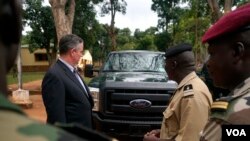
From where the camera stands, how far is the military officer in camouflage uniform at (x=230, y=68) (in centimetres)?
173

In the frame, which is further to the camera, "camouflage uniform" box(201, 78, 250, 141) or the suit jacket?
the suit jacket

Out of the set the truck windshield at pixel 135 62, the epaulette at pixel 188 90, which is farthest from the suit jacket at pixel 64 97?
the truck windshield at pixel 135 62

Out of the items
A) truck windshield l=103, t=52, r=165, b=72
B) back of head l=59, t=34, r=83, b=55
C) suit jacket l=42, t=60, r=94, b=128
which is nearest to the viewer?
suit jacket l=42, t=60, r=94, b=128

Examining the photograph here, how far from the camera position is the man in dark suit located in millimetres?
3883

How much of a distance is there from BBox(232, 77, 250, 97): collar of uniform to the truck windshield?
6367 millimetres

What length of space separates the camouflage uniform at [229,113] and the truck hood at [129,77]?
18.4 feet

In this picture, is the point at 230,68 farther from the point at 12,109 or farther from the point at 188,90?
the point at 12,109

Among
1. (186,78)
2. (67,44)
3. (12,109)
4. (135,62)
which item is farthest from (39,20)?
(12,109)

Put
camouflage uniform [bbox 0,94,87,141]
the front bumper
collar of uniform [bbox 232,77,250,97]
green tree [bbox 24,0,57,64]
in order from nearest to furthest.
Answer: camouflage uniform [bbox 0,94,87,141] → collar of uniform [bbox 232,77,250,97] → the front bumper → green tree [bbox 24,0,57,64]

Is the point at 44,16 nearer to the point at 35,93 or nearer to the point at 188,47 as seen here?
the point at 35,93

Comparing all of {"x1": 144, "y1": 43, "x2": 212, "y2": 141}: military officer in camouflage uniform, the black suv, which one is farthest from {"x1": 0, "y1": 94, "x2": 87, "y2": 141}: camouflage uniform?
the black suv

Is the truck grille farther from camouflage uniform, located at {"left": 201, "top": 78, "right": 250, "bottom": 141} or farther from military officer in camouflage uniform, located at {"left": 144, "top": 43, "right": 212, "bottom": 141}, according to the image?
camouflage uniform, located at {"left": 201, "top": 78, "right": 250, "bottom": 141}

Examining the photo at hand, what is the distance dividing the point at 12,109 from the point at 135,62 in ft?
25.1

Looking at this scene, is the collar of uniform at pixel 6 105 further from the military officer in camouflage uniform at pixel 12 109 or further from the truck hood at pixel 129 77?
the truck hood at pixel 129 77
